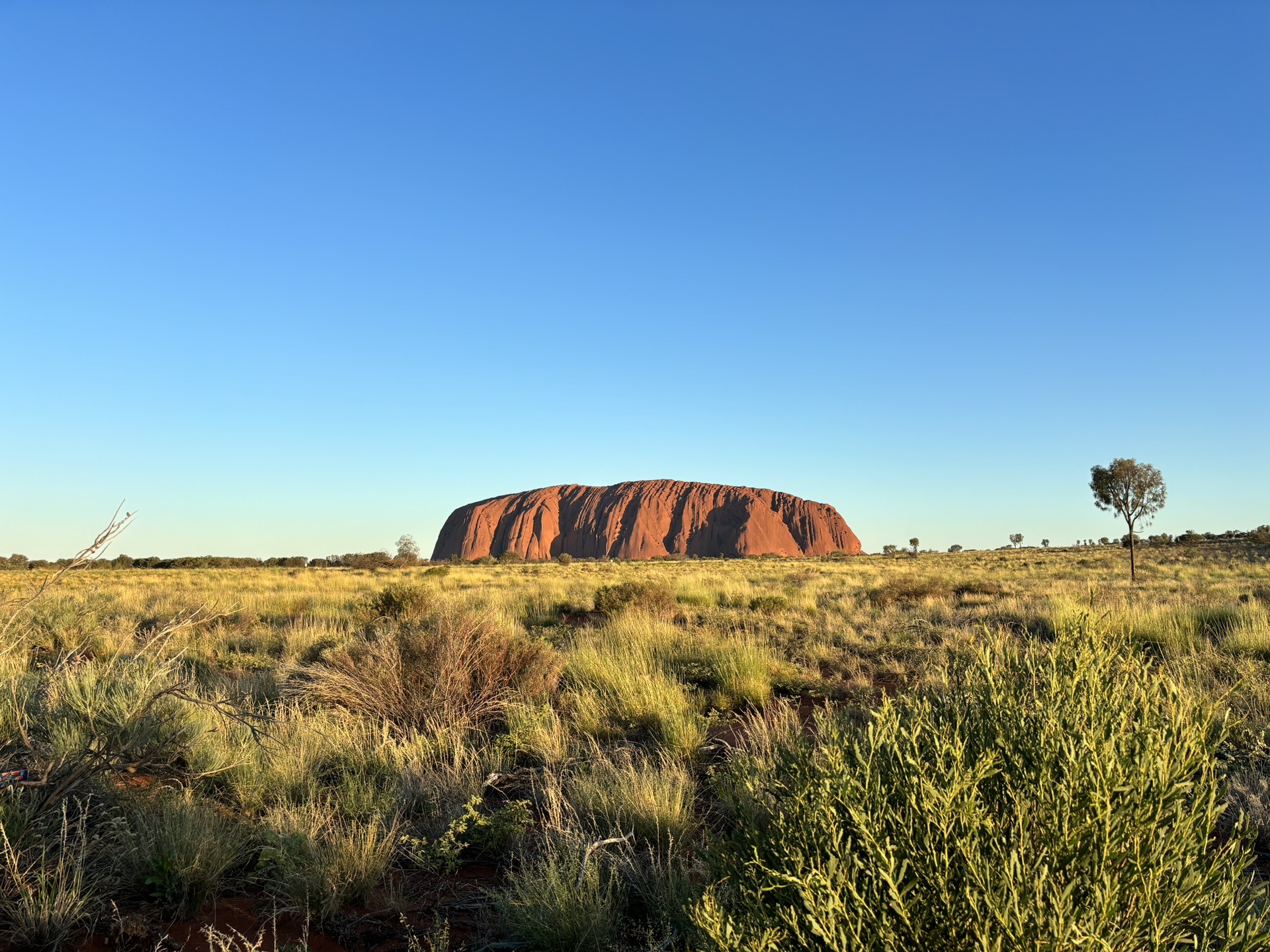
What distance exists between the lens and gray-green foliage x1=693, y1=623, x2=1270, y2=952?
5.35ft

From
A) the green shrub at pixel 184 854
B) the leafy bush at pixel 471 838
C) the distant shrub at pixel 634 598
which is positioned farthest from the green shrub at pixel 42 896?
the distant shrub at pixel 634 598

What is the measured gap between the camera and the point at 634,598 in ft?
44.9

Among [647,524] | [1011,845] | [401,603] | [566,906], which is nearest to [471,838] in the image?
[566,906]

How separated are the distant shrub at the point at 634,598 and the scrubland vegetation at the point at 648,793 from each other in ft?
12.6

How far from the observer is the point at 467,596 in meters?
15.2

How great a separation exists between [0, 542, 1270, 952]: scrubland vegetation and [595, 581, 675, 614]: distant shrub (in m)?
3.85

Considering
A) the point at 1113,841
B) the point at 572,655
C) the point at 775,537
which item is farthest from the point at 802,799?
the point at 775,537

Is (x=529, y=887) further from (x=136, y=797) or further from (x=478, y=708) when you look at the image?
(x=478, y=708)

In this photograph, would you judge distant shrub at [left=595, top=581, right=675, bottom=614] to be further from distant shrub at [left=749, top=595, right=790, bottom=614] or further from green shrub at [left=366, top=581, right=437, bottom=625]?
green shrub at [left=366, top=581, right=437, bottom=625]

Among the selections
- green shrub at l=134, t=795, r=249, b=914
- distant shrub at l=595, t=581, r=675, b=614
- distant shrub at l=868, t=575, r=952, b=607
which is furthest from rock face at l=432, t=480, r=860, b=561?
green shrub at l=134, t=795, r=249, b=914

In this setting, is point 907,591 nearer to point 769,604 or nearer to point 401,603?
point 769,604

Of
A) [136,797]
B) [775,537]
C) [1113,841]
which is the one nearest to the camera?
[1113,841]

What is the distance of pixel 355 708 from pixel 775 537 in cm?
10261

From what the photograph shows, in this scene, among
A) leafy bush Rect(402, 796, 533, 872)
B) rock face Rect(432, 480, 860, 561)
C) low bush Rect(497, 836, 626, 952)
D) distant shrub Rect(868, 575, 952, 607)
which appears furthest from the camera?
rock face Rect(432, 480, 860, 561)
